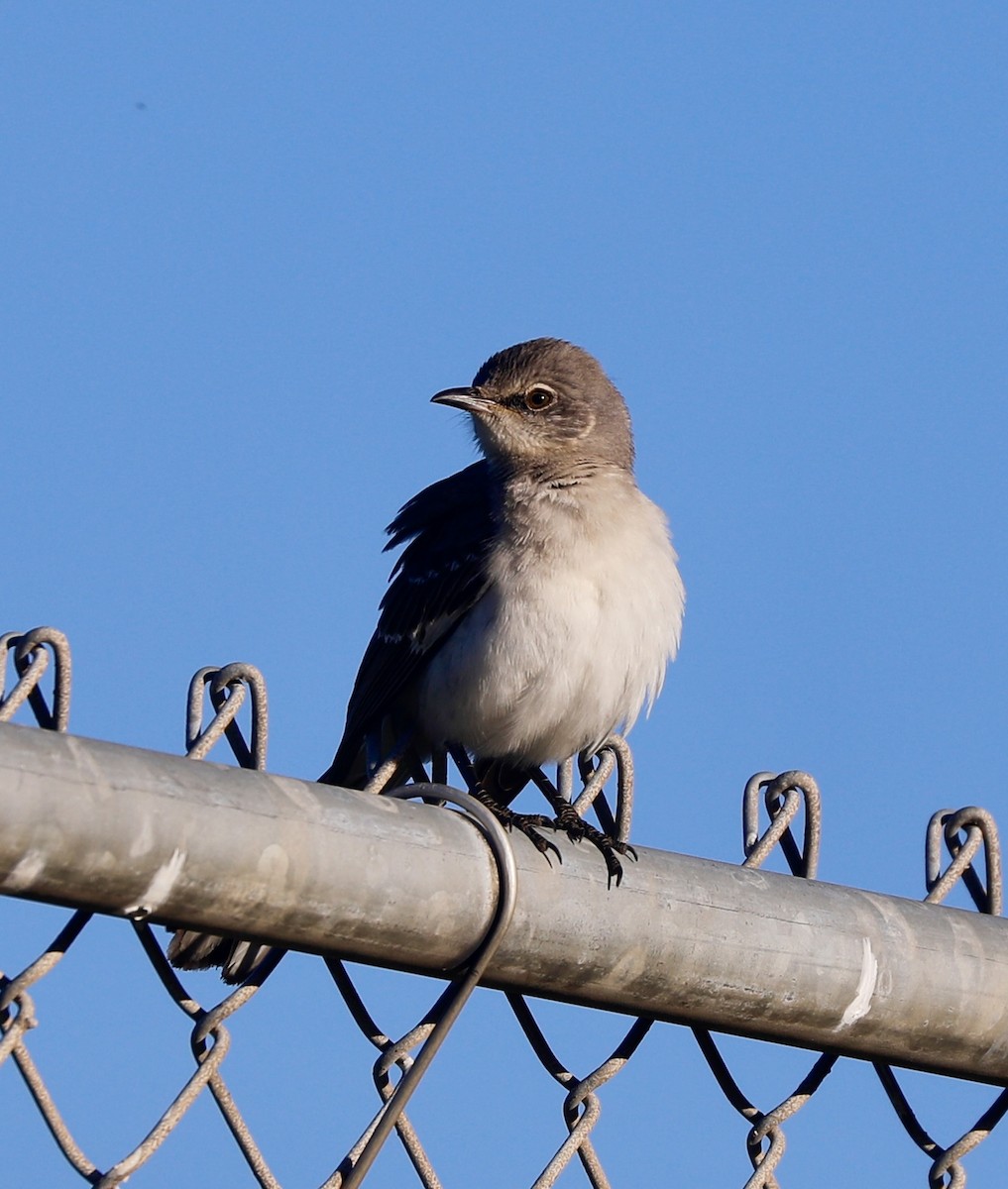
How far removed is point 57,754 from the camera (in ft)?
6.19

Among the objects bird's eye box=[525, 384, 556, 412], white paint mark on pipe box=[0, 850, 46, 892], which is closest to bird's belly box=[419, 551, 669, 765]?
bird's eye box=[525, 384, 556, 412]

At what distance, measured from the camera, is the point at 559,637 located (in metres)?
4.61

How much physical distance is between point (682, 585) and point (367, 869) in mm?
3035

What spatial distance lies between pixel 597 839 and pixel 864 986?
0.97 m

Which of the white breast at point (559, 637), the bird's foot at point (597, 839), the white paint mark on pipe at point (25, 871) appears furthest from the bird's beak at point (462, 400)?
the white paint mark on pipe at point (25, 871)

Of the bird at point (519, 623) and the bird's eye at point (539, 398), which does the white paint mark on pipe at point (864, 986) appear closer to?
the bird at point (519, 623)

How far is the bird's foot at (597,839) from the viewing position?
244 centimetres

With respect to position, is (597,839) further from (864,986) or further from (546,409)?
(546,409)

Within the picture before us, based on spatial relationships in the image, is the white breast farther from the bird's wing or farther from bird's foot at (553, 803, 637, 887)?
bird's foot at (553, 803, 637, 887)

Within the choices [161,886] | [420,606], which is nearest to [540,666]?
[420,606]

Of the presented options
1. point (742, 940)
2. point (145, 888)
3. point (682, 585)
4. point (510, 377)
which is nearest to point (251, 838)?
point (145, 888)

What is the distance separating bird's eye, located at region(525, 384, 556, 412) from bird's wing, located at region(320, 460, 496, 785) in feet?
1.78

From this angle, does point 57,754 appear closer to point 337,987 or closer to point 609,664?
point 337,987

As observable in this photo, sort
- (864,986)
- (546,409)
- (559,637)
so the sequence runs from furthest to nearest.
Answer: (546,409)
(559,637)
(864,986)
